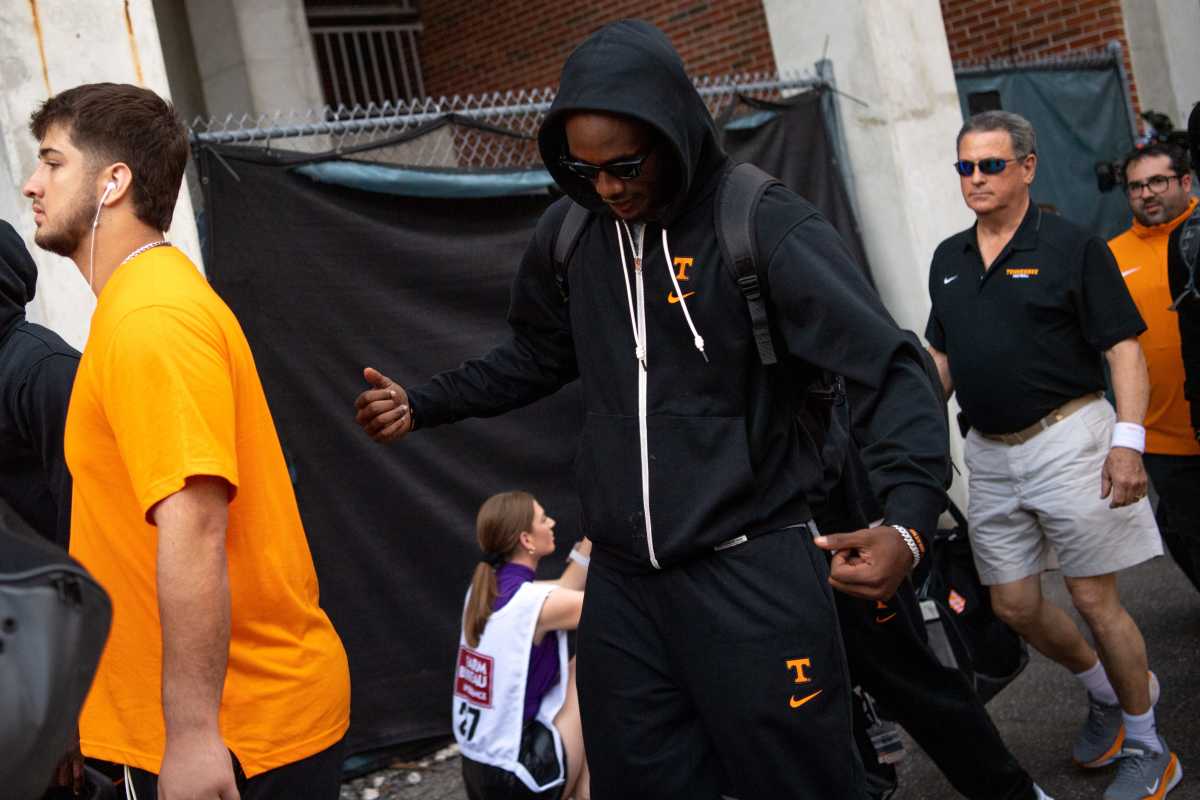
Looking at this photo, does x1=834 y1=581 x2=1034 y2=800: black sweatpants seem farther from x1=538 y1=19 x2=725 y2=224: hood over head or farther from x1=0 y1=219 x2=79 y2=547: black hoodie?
x1=0 y1=219 x2=79 y2=547: black hoodie

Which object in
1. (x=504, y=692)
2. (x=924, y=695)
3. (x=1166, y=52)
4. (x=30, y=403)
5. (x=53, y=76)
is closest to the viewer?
(x=30, y=403)

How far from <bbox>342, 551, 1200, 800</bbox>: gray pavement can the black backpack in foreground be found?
3.84 metres

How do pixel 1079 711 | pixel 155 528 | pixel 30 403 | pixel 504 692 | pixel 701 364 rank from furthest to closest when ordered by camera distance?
pixel 1079 711, pixel 504 692, pixel 30 403, pixel 701 364, pixel 155 528

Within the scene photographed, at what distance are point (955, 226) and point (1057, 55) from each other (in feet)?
10.9

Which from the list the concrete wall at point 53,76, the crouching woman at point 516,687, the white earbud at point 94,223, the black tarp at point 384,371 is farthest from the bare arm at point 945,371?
the white earbud at point 94,223

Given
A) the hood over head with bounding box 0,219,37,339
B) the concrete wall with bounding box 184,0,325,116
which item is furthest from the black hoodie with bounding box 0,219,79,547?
the concrete wall with bounding box 184,0,325,116

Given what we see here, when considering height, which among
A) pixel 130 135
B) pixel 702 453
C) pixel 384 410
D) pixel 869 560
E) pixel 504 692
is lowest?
pixel 504 692

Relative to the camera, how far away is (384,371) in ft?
19.0

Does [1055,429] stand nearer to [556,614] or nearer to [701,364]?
Result: [556,614]

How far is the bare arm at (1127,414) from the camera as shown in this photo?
4.44 metres

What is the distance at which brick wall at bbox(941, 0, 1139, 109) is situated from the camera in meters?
10.5

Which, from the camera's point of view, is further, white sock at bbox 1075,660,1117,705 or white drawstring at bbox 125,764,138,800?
white sock at bbox 1075,660,1117,705

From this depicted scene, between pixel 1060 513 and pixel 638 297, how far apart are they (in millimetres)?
2394

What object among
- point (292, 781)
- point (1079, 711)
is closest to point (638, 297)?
point (292, 781)
